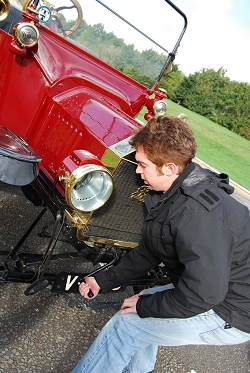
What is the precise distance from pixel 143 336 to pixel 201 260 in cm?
64

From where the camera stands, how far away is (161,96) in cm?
348

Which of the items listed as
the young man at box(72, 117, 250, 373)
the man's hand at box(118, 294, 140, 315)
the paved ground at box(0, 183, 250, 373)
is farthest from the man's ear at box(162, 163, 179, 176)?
the paved ground at box(0, 183, 250, 373)

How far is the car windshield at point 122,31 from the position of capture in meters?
3.17

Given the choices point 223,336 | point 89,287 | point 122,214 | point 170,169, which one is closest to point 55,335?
point 89,287

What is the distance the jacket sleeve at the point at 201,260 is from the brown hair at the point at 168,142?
30 cm

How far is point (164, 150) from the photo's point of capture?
171 cm

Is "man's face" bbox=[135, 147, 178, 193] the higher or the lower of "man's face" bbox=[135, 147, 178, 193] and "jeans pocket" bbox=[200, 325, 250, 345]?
the higher

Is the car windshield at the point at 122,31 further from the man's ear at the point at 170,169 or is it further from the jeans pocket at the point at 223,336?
the jeans pocket at the point at 223,336

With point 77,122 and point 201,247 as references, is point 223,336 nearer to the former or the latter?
point 201,247

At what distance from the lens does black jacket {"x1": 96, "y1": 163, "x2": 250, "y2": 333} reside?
57.7 inches

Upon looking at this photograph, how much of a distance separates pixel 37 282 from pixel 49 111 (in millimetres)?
1100

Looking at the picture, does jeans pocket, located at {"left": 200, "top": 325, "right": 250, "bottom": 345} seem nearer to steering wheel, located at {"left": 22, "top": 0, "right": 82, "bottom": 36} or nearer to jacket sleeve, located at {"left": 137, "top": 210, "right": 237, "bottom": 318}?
jacket sleeve, located at {"left": 137, "top": 210, "right": 237, "bottom": 318}

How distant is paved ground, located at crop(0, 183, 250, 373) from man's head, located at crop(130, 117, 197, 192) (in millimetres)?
995

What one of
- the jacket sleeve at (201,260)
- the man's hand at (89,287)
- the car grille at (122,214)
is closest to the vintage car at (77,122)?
the car grille at (122,214)
